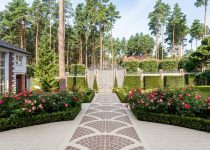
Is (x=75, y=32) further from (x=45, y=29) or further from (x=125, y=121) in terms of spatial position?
(x=125, y=121)

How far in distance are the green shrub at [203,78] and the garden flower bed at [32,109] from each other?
666 inches

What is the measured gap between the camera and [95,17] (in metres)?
28.8

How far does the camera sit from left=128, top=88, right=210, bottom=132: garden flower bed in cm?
655

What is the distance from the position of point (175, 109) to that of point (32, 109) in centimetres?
552

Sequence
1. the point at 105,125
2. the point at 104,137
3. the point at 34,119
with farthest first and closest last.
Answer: the point at 34,119, the point at 105,125, the point at 104,137

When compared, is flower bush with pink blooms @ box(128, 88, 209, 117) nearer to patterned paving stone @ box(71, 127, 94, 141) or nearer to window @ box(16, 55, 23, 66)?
patterned paving stone @ box(71, 127, 94, 141)

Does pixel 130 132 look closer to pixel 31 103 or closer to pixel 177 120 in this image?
pixel 177 120

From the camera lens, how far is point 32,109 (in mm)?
6758

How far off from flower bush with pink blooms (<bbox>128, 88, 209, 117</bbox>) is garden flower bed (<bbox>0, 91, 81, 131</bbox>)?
3.26 metres

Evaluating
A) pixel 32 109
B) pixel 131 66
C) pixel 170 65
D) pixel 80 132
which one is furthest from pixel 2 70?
pixel 170 65

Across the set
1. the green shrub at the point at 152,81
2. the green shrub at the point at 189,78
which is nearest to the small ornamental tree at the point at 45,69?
the green shrub at the point at 152,81

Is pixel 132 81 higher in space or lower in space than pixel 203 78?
lower

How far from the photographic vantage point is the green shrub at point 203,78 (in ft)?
→ 64.5

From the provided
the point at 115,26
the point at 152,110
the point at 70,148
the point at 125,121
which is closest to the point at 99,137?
the point at 70,148
